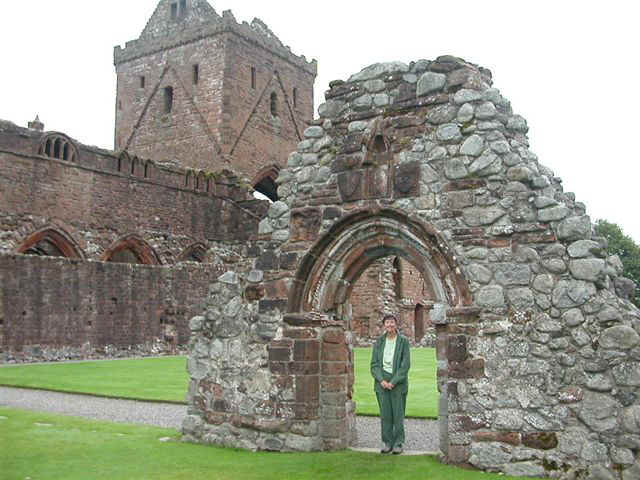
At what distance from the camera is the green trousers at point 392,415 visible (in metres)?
6.74

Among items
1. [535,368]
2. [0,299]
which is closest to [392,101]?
[535,368]

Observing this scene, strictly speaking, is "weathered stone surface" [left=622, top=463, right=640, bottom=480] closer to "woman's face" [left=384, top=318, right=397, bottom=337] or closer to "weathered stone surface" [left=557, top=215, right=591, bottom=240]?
"weathered stone surface" [left=557, top=215, right=591, bottom=240]

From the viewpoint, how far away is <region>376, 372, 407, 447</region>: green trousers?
22.1ft

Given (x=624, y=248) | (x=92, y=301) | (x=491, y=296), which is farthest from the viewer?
(x=624, y=248)

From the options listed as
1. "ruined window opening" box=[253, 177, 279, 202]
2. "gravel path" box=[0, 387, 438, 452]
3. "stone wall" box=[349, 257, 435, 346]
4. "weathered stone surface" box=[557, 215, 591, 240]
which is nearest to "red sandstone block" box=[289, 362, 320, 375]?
"gravel path" box=[0, 387, 438, 452]

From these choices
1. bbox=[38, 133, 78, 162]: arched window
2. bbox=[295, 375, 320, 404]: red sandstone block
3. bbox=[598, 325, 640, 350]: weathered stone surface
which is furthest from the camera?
bbox=[38, 133, 78, 162]: arched window

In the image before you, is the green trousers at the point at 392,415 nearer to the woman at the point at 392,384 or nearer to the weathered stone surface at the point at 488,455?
the woman at the point at 392,384

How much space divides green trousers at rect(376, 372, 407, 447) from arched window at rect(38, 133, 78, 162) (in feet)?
59.3

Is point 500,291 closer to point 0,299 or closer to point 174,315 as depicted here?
point 0,299

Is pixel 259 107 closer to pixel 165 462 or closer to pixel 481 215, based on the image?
pixel 481 215

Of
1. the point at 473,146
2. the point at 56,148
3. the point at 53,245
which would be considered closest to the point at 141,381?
the point at 473,146

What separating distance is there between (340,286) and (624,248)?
38332 millimetres

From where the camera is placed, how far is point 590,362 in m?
5.82

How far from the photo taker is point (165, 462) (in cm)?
648
